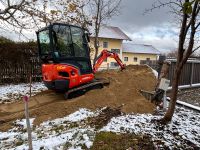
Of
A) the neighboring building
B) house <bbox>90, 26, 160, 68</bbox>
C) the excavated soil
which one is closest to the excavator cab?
the excavated soil

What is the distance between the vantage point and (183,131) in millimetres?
6332

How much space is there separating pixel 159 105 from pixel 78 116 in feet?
9.67

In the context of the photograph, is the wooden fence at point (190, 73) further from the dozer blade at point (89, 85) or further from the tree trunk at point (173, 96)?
the tree trunk at point (173, 96)

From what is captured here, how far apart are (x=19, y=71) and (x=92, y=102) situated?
872 cm

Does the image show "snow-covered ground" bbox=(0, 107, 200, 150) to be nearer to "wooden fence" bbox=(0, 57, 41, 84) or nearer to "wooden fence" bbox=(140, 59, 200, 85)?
"wooden fence" bbox=(140, 59, 200, 85)

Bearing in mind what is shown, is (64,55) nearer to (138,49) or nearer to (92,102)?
(92,102)

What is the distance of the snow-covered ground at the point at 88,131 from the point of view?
5367 millimetres

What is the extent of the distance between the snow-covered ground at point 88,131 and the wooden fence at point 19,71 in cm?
874

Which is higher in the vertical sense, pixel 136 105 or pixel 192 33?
pixel 192 33

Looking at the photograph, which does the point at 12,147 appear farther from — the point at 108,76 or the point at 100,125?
the point at 108,76

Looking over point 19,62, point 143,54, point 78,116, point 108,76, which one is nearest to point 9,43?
point 19,62

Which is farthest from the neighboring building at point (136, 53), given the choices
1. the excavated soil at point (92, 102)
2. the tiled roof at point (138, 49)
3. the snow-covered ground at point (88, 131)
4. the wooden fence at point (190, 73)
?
the snow-covered ground at point (88, 131)

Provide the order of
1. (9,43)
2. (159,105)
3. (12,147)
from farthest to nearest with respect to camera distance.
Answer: (9,43), (159,105), (12,147)

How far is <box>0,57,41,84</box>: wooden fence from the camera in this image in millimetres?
15008
